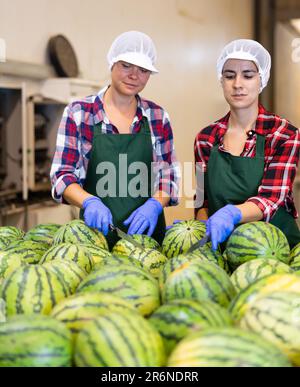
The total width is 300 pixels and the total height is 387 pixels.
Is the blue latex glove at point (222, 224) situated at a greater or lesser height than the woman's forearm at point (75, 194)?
lesser

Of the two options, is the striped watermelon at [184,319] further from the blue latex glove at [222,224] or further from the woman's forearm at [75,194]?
the woman's forearm at [75,194]

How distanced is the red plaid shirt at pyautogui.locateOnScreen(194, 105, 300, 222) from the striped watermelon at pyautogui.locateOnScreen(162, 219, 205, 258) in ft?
1.13

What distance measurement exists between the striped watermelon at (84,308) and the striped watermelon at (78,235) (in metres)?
0.82

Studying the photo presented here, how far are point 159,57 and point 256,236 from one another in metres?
5.36

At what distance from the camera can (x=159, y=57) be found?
22.8ft

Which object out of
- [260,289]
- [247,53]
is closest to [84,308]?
[260,289]

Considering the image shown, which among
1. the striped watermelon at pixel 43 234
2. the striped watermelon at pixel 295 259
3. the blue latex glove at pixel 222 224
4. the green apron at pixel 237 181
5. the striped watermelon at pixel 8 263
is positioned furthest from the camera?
the green apron at pixel 237 181

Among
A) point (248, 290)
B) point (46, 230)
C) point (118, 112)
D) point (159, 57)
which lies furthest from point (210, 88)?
point (248, 290)

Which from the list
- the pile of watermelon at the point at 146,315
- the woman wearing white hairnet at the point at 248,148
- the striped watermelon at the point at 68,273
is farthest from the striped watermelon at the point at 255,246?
the striped watermelon at the point at 68,273

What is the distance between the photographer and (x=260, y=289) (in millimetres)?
1335

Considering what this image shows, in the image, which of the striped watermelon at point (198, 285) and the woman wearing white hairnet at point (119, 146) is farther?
the woman wearing white hairnet at point (119, 146)

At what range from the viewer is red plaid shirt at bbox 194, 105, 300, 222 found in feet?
8.14

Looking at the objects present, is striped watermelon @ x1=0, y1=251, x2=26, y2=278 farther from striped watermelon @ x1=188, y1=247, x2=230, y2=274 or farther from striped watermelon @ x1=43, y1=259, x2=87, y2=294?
striped watermelon @ x1=188, y1=247, x2=230, y2=274

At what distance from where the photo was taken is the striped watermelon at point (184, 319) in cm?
120
